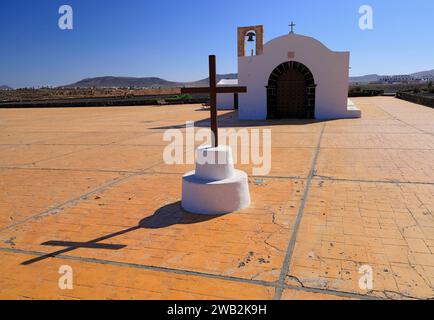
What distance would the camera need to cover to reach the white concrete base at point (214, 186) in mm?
4754

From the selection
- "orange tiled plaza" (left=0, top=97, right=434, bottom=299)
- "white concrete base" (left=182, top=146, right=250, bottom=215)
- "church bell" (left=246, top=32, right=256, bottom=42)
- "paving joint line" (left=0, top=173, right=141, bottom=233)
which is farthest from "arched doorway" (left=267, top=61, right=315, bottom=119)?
"white concrete base" (left=182, top=146, right=250, bottom=215)

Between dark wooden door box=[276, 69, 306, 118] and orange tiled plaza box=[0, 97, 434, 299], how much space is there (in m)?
8.80

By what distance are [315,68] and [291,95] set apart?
1.62 m

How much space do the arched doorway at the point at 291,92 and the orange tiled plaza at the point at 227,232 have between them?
8.71 meters

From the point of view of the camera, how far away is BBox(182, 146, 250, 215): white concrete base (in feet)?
15.6

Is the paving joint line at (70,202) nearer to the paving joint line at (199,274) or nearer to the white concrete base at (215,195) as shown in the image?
the paving joint line at (199,274)

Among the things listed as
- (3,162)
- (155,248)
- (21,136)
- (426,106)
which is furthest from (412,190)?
(426,106)

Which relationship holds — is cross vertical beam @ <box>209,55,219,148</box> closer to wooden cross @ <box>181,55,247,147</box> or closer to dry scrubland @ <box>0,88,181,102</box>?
wooden cross @ <box>181,55,247,147</box>

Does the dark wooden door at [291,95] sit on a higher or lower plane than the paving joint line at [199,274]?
higher

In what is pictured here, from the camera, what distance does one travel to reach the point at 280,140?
10.7m

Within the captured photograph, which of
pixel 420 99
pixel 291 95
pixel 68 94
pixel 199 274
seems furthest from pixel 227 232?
pixel 68 94

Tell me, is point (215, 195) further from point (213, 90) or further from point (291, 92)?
point (291, 92)

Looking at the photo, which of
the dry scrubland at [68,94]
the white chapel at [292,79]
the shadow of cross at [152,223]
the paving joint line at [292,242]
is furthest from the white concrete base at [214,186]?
the dry scrubland at [68,94]

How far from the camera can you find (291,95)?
16766mm
